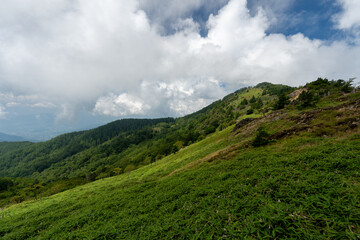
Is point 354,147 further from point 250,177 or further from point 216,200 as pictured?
point 216,200

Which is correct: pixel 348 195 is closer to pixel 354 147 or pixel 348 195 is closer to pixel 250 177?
pixel 250 177

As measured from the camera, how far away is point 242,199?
901 cm

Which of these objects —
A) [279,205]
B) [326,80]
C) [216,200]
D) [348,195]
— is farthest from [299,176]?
[326,80]

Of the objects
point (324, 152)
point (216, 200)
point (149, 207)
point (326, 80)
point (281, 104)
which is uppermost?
point (326, 80)

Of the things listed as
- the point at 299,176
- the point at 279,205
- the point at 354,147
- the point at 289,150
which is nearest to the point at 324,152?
the point at 354,147

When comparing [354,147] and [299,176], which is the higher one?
[354,147]

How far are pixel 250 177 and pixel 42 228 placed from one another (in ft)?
75.5

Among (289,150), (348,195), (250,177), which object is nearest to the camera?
(348,195)

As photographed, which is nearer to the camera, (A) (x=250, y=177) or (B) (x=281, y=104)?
(A) (x=250, y=177)

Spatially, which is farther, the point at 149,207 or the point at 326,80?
the point at 326,80

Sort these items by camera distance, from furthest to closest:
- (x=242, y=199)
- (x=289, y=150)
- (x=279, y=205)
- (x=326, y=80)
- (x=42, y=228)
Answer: (x=326, y=80) → (x=289, y=150) → (x=42, y=228) → (x=242, y=199) → (x=279, y=205)

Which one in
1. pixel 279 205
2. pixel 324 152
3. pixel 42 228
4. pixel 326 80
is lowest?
pixel 42 228

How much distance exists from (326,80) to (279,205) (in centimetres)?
8887

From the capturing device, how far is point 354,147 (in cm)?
1161
